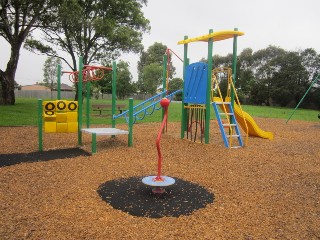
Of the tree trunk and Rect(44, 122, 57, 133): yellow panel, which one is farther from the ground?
the tree trunk

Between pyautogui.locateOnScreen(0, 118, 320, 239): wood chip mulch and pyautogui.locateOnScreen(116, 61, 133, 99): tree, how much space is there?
2177 inches

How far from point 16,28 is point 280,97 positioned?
37.3 metres

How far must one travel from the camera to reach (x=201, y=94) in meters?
8.39

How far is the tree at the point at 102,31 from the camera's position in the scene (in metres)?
22.7

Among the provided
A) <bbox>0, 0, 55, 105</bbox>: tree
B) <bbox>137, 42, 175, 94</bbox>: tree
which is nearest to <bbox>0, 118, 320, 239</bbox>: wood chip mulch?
<bbox>0, 0, 55, 105</bbox>: tree

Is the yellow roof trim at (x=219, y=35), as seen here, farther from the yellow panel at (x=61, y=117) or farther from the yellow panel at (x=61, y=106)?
the yellow panel at (x=61, y=117)

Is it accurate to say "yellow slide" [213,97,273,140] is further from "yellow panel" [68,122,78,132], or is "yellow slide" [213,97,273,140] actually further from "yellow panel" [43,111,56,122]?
"yellow panel" [43,111,56,122]

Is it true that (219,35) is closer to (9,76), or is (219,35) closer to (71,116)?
(71,116)

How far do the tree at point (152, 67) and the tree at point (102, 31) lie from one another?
37487 millimetres

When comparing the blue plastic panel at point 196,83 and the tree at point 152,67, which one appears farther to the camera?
the tree at point 152,67

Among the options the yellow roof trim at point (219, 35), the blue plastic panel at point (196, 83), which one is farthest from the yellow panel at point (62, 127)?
the yellow roof trim at point (219, 35)

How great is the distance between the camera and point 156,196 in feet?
13.7

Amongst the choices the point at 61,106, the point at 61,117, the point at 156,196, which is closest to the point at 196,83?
the point at 61,106

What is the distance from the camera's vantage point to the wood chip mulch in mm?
3227
